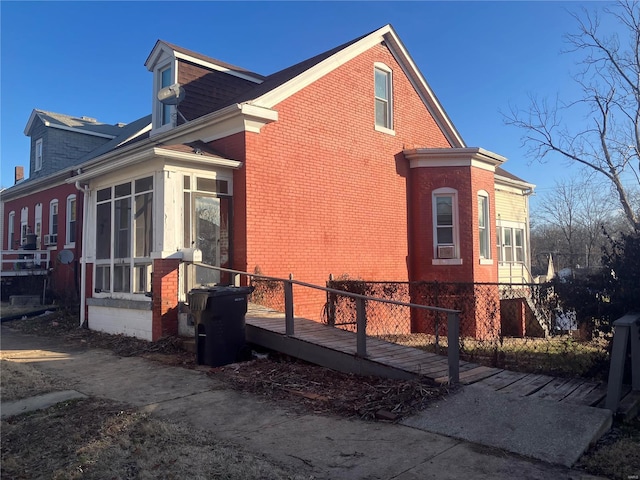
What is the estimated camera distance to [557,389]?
6.02 meters

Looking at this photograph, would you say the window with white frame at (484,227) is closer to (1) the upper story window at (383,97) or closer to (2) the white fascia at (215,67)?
(1) the upper story window at (383,97)

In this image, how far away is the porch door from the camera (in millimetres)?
10320

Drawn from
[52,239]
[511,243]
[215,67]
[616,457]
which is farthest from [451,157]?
[52,239]

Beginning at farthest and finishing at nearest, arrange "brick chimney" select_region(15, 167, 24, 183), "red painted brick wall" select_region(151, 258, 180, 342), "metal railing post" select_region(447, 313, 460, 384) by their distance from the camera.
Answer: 1. "brick chimney" select_region(15, 167, 24, 183)
2. "red painted brick wall" select_region(151, 258, 180, 342)
3. "metal railing post" select_region(447, 313, 460, 384)

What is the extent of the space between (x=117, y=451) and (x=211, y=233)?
6646 millimetres

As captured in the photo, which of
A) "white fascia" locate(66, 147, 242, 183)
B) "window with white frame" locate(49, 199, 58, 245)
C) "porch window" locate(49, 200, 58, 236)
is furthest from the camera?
"porch window" locate(49, 200, 58, 236)

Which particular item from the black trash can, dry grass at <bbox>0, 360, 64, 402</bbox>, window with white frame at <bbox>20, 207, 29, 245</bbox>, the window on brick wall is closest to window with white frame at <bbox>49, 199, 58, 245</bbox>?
the window on brick wall

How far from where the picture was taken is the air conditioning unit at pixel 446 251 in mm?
14023

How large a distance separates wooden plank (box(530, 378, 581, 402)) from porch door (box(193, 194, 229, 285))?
266 inches

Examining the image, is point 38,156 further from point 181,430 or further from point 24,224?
point 181,430

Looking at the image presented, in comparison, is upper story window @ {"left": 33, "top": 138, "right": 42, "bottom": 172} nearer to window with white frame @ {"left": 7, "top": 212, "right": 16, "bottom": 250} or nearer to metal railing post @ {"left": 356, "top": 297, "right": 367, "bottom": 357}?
window with white frame @ {"left": 7, "top": 212, "right": 16, "bottom": 250}

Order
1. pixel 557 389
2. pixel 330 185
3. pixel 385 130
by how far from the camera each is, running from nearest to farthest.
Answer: pixel 557 389
pixel 330 185
pixel 385 130

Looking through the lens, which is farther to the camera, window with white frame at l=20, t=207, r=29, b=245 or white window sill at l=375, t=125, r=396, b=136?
window with white frame at l=20, t=207, r=29, b=245

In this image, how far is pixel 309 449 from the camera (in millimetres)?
4414
